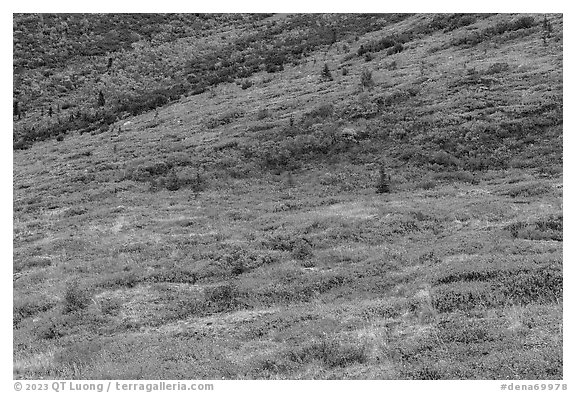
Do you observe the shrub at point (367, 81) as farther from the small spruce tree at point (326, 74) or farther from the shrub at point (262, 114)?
the shrub at point (262, 114)

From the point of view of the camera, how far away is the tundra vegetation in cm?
946

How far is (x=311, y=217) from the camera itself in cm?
1770

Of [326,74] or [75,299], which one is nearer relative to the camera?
[75,299]

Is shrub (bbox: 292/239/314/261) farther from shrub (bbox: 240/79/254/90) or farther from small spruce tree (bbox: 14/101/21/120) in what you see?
small spruce tree (bbox: 14/101/21/120)

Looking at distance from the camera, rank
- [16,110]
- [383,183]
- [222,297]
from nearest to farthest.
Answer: [222,297], [383,183], [16,110]

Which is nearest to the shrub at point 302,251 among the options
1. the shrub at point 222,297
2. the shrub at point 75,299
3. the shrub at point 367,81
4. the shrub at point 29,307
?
the shrub at point 222,297

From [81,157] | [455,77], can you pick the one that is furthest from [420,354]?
[81,157]

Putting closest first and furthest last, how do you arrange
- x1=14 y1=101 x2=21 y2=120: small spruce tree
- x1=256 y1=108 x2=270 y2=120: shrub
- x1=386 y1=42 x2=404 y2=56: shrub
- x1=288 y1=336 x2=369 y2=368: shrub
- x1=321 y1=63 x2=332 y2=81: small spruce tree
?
1. x1=288 y1=336 x2=369 y2=368: shrub
2. x1=256 y1=108 x2=270 y2=120: shrub
3. x1=321 y1=63 x2=332 y2=81: small spruce tree
4. x1=386 y1=42 x2=404 y2=56: shrub
5. x1=14 y1=101 x2=21 y2=120: small spruce tree

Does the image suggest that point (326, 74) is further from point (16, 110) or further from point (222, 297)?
point (16, 110)

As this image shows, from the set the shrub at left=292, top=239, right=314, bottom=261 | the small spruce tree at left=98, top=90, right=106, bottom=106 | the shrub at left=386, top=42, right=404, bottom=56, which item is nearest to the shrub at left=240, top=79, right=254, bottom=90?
the shrub at left=386, top=42, right=404, bottom=56

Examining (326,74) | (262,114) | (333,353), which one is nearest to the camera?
(333,353)

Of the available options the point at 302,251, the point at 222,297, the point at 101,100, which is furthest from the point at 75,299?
the point at 101,100

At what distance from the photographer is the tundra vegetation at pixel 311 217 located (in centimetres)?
946

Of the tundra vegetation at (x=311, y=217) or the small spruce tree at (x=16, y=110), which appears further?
the small spruce tree at (x=16, y=110)
